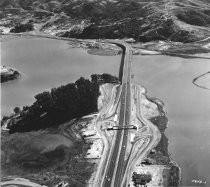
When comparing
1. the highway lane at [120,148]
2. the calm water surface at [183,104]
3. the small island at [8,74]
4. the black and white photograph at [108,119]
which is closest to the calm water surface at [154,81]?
the calm water surface at [183,104]

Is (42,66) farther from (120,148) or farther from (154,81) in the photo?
(120,148)

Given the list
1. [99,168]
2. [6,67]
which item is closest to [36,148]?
[99,168]

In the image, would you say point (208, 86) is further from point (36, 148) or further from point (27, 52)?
point (27, 52)

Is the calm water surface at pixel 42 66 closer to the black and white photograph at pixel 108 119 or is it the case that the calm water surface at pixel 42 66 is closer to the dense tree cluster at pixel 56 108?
the black and white photograph at pixel 108 119

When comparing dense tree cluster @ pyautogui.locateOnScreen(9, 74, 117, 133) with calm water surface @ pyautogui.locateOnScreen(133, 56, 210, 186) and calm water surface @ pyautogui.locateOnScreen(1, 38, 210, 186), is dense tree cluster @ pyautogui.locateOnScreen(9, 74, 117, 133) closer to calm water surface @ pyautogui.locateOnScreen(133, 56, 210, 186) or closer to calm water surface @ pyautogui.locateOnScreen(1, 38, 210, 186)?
calm water surface @ pyautogui.locateOnScreen(1, 38, 210, 186)

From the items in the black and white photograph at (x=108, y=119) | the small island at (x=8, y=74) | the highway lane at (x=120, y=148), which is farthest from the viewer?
the small island at (x=8, y=74)
